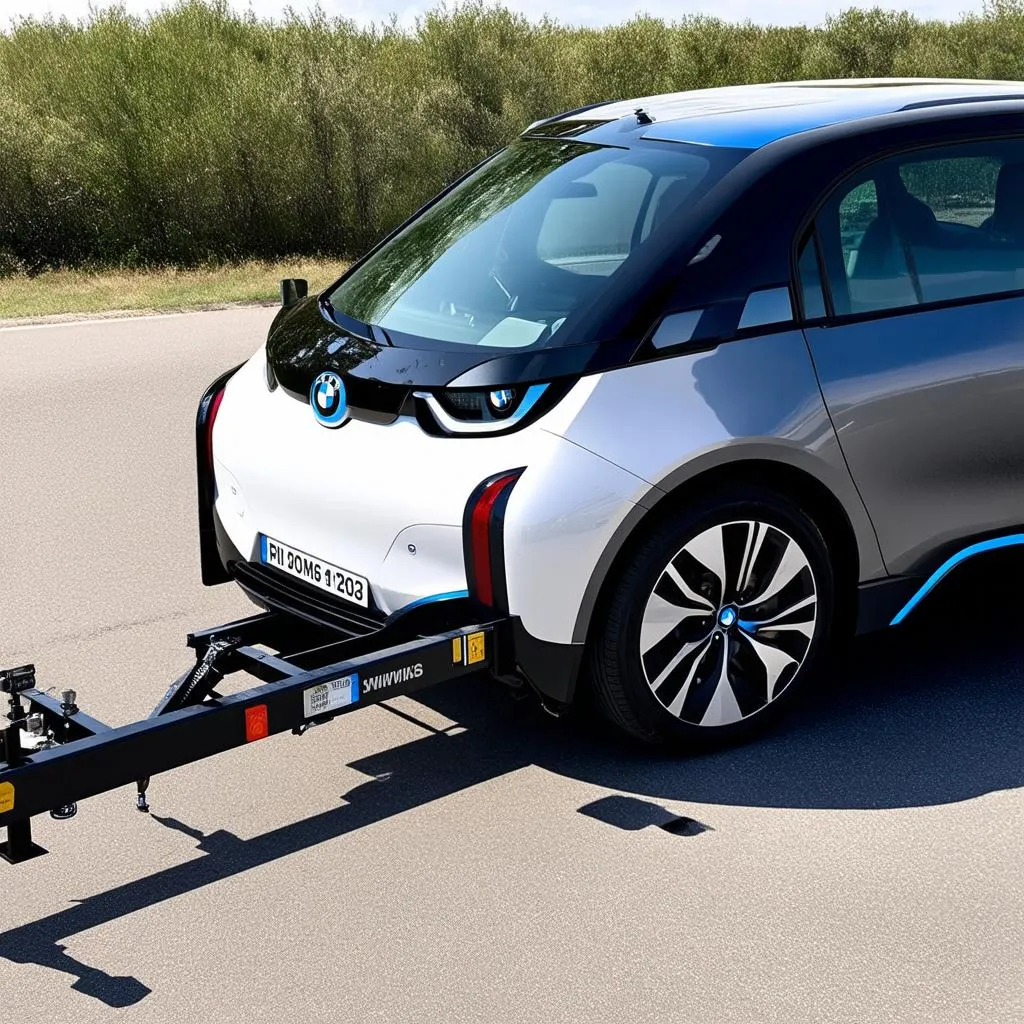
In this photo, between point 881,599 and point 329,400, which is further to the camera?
point 881,599

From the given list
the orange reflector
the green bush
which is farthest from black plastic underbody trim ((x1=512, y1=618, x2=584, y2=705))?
the green bush

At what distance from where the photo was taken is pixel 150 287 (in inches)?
760

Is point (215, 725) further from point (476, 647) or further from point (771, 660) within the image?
point (771, 660)

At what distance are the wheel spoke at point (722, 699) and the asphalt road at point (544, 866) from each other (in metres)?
0.14

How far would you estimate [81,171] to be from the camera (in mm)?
26125

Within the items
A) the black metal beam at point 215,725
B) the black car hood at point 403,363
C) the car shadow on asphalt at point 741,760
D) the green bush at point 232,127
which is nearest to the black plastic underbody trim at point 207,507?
the black car hood at point 403,363

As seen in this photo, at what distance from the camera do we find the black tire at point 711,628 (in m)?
4.24

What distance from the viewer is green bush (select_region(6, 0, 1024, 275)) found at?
2597 cm

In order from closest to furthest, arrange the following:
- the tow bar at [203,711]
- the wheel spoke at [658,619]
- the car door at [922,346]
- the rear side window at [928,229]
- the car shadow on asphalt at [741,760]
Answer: the tow bar at [203,711] → the car shadow on asphalt at [741,760] → the wheel spoke at [658,619] → the car door at [922,346] → the rear side window at [928,229]

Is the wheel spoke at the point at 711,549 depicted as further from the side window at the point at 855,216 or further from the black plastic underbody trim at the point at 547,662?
the side window at the point at 855,216

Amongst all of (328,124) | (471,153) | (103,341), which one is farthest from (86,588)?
(471,153)

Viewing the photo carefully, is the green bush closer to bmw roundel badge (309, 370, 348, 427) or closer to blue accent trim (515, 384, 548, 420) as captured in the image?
bmw roundel badge (309, 370, 348, 427)

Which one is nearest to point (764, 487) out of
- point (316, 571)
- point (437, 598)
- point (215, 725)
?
point (437, 598)

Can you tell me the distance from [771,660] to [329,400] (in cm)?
147
